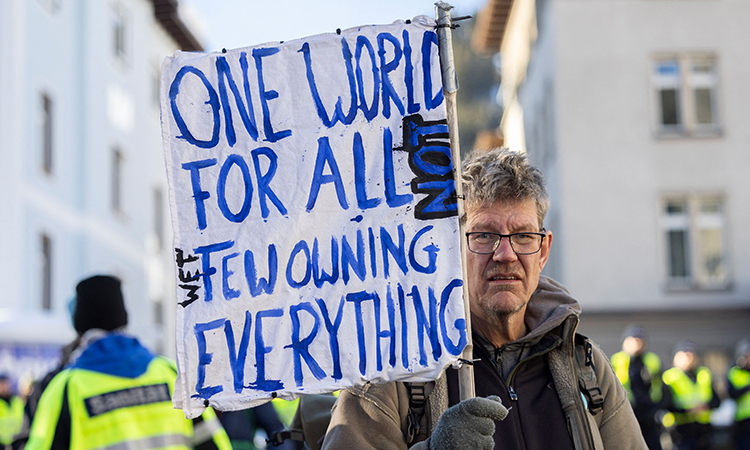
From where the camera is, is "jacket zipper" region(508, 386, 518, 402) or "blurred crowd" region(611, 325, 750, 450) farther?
"blurred crowd" region(611, 325, 750, 450)

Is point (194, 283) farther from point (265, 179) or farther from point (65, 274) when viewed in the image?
point (65, 274)

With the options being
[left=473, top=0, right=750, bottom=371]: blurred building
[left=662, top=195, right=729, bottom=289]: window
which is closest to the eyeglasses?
[left=473, top=0, right=750, bottom=371]: blurred building

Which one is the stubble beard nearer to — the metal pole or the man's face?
the man's face

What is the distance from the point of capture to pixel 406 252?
296cm

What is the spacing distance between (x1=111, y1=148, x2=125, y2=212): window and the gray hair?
2064 centimetres

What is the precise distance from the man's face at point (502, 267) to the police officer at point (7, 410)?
8.69 meters

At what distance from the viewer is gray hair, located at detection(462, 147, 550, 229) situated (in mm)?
3211

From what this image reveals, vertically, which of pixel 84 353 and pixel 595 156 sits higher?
pixel 595 156

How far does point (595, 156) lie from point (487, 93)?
30.6 meters

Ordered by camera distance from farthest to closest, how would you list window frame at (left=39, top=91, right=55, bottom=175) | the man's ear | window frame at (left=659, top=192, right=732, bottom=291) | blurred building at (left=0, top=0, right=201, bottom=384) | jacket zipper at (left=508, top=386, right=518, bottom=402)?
window frame at (left=659, top=192, right=732, bottom=291) → window frame at (left=39, top=91, right=55, bottom=175) → blurred building at (left=0, top=0, right=201, bottom=384) → the man's ear → jacket zipper at (left=508, top=386, right=518, bottom=402)

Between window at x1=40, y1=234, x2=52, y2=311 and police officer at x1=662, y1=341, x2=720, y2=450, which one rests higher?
window at x1=40, y1=234, x2=52, y2=311

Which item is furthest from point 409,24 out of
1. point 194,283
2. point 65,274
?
point 65,274

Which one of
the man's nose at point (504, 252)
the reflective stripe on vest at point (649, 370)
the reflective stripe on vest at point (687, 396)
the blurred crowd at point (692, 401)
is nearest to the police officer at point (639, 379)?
the reflective stripe on vest at point (649, 370)

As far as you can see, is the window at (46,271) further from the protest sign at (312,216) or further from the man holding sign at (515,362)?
the man holding sign at (515,362)
